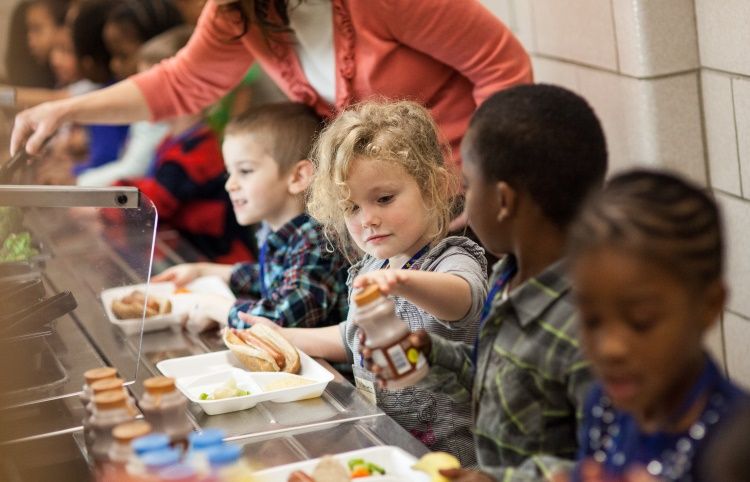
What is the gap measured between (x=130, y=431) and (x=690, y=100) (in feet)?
5.86

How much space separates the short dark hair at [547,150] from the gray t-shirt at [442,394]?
505 mm

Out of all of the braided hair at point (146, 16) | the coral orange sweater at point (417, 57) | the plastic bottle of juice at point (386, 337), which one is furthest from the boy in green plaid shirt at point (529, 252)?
the braided hair at point (146, 16)

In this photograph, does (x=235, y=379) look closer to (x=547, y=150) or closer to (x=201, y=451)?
(x=201, y=451)

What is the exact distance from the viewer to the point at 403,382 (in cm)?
150

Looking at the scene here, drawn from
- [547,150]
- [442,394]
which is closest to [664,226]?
[547,150]

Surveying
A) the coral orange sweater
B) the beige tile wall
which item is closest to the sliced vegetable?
the coral orange sweater

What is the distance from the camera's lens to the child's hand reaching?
5.20ft

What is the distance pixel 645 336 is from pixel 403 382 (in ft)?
1.57

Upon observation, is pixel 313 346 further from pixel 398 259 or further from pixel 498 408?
pixel 498 408

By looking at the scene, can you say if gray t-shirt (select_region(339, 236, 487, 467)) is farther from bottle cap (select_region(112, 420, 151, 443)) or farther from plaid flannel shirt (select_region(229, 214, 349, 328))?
bottle cap (select_region(112, 420, 151, 443))

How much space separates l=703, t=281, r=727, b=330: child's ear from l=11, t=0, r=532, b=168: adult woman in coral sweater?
140cm

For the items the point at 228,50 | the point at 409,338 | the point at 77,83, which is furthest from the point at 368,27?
the point at 77,83

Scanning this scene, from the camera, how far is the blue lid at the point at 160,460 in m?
1.36

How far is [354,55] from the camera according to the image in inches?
101
